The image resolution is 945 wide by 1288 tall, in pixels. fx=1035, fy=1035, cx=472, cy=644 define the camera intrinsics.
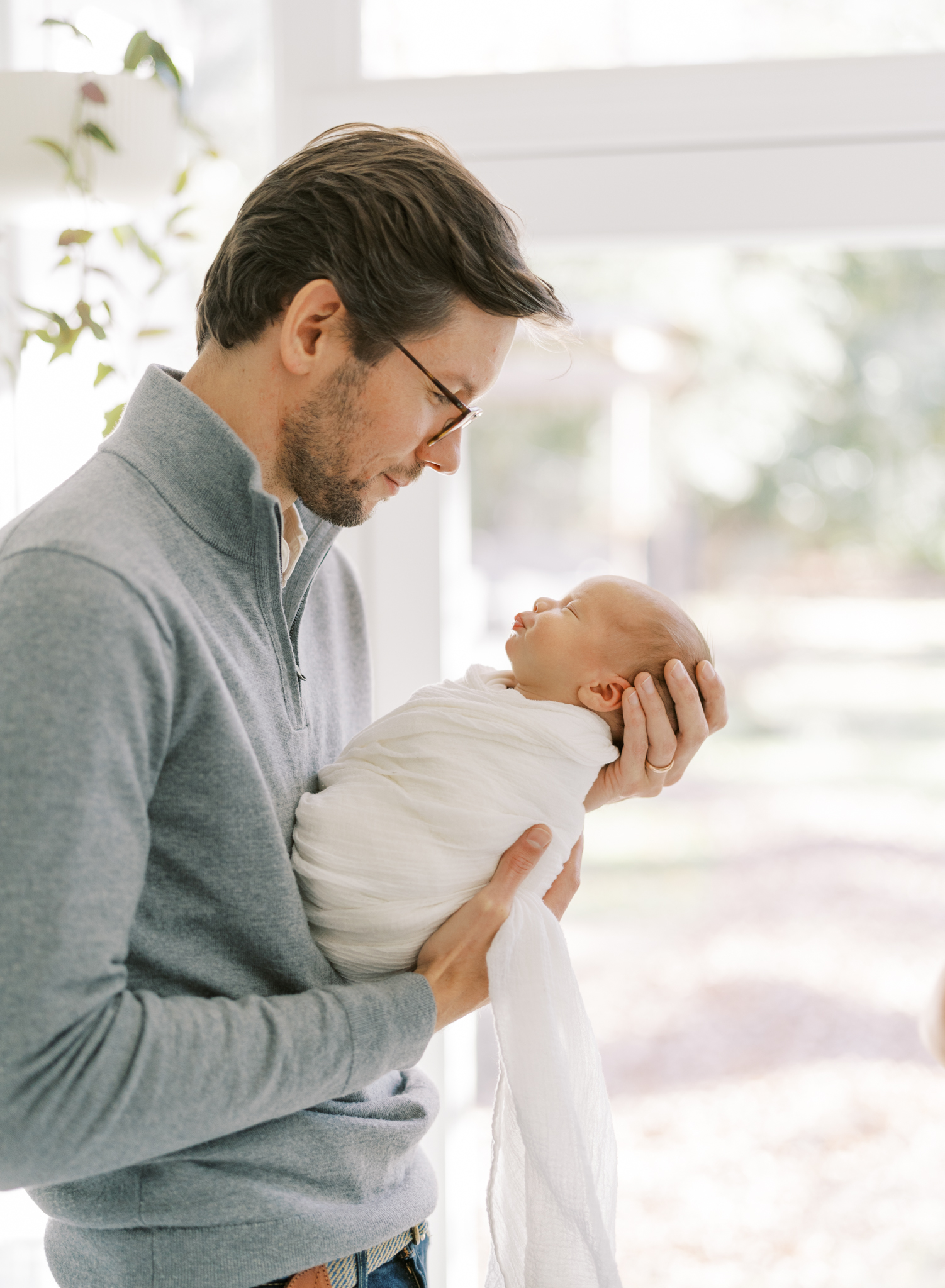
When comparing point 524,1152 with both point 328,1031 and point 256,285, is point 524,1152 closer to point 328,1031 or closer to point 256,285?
point 328,1031

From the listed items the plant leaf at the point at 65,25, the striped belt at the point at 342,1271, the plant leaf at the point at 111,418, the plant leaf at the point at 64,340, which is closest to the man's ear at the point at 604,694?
the striped belt at the point at 342,1271

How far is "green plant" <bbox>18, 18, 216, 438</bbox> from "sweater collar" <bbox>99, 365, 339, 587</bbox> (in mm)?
668

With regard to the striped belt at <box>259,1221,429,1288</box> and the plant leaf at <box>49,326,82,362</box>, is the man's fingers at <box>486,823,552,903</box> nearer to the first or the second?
the striped belt at <box>259,1221,429,1288</box>

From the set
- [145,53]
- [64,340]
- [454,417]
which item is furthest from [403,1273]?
[145,53]

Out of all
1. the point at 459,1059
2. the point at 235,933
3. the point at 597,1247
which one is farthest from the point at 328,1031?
the point at 459,1059

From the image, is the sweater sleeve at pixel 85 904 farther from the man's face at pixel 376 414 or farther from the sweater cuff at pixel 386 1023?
the man's face at pixel 376 414

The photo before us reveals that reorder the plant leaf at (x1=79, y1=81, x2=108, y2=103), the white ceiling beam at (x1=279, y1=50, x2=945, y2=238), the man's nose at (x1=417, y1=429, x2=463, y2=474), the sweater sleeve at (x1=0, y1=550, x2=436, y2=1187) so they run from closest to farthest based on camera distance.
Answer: the sweater sleeve at (x1=0, y1=550, x2=436, y2=1187) → the man's nose at (x1=417, y1=429, x2=463, y2=474) → the plant leaf at (x1=79, y1=81, x2=108, y2=103) → the white ceiling beam at (x1=279, y1=50, x2=945, y2=238)

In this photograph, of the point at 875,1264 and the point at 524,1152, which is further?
the point at 875,1264

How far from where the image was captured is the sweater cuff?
0.95m

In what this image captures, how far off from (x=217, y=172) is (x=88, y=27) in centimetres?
27

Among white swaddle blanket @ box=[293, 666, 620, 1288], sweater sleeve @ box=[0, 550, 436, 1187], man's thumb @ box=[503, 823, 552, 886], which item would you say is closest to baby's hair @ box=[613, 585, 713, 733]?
white swaddle blanket @ box=[293, 666, 620, 1288]

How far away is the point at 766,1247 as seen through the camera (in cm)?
204

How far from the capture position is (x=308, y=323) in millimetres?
1034

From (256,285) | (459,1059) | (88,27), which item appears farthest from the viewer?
(459,1059)
